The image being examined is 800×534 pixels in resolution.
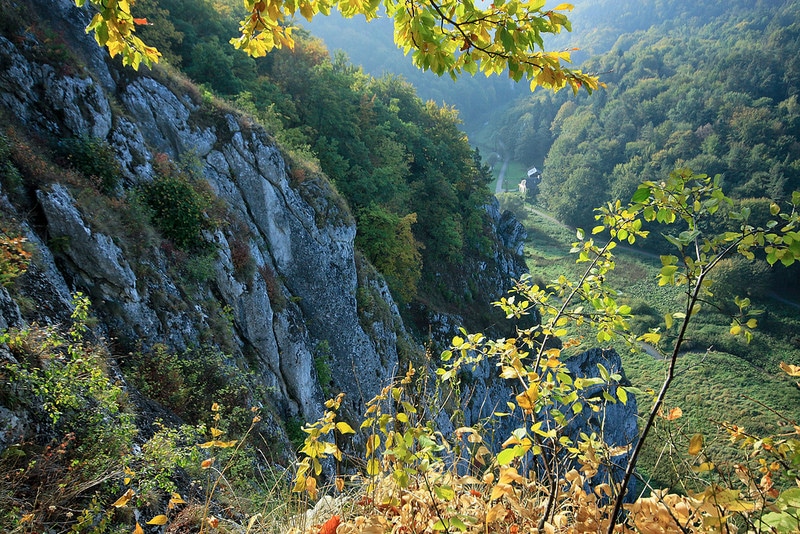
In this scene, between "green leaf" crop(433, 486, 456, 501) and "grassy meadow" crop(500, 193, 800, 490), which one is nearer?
"green leaf" crop(433, 486, 456, 501)

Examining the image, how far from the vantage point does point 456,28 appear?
6.54 feet

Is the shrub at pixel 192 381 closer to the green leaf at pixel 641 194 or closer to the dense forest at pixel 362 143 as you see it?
the green leaf at pixel 641 194

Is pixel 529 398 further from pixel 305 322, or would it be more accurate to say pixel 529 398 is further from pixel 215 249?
pixel 305 322

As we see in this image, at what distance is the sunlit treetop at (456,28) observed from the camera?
1.84 m

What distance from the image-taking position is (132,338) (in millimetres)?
6352

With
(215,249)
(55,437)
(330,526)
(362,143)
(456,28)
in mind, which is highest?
(362,143)

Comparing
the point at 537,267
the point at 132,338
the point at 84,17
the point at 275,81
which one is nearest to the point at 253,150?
the point at 84,17

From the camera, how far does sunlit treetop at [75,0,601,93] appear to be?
1.84 metres

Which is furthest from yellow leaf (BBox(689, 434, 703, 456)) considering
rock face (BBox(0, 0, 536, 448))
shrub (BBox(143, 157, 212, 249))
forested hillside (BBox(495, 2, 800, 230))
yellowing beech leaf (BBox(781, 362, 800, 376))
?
forested hillside (BBox(495, 2, 800, 230))

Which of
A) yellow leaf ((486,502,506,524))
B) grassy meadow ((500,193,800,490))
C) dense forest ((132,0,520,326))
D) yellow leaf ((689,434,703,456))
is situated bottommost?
grassy meadow ((500,193,800,490))

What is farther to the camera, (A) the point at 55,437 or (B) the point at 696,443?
(A) the point at 55,437

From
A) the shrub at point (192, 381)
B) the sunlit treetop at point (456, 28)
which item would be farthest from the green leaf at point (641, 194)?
the shrub at point (192, 381)

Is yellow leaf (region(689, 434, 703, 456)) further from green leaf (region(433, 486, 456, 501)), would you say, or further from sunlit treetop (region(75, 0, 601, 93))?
sunlit treetop (region(75, 0, 601, 93))

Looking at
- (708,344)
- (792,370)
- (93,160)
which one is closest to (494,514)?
(792,370)
